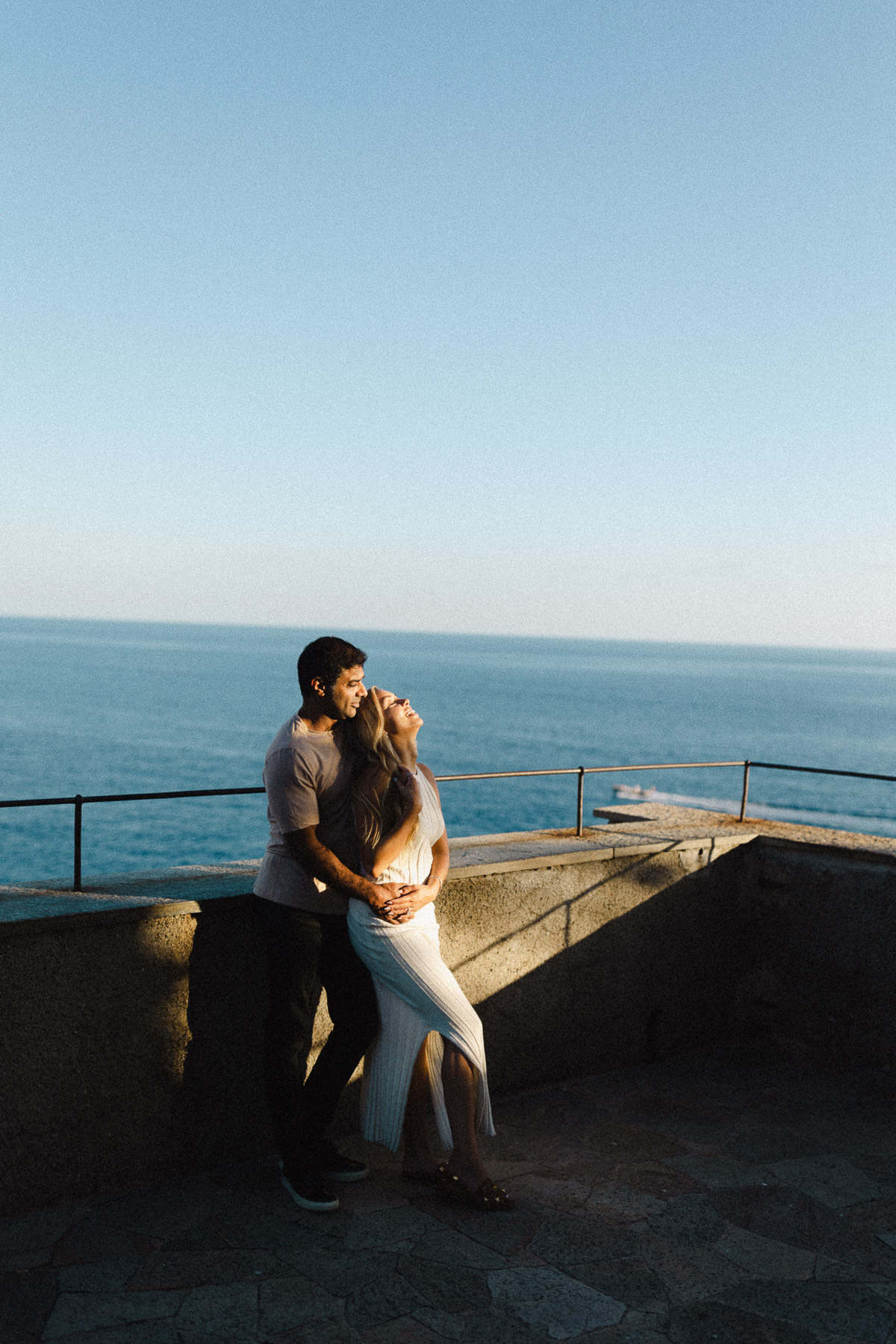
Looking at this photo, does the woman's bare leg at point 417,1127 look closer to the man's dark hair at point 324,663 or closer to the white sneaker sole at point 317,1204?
the white sneaker sole at point 317,1204

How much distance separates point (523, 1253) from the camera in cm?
354

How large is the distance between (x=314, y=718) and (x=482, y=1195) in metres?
1.86

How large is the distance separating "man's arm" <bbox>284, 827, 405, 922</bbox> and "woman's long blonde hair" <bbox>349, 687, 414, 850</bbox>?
0.50 feet

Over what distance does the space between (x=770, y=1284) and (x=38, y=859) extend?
48.1m

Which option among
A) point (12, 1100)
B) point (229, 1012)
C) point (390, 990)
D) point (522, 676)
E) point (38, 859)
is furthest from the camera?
point (522, 676)

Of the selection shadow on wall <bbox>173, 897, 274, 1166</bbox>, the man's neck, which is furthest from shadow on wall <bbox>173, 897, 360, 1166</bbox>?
the man's neck

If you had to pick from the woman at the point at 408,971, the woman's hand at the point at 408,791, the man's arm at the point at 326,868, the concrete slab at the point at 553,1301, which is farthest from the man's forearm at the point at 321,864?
the concrete slab at the point at 553,1301

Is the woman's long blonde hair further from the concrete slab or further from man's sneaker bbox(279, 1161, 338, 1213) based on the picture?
the concrete slab

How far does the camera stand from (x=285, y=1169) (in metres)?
3.94

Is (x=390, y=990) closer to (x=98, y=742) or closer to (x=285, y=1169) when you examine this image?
(x=285, y=1169)

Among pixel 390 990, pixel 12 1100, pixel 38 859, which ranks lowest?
pixel 38 859

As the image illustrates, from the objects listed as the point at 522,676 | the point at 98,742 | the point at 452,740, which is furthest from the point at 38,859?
the point at 522,676

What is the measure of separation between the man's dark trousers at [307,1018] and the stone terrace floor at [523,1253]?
30 cm

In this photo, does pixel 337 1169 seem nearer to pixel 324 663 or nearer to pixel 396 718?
pixel 396 718
